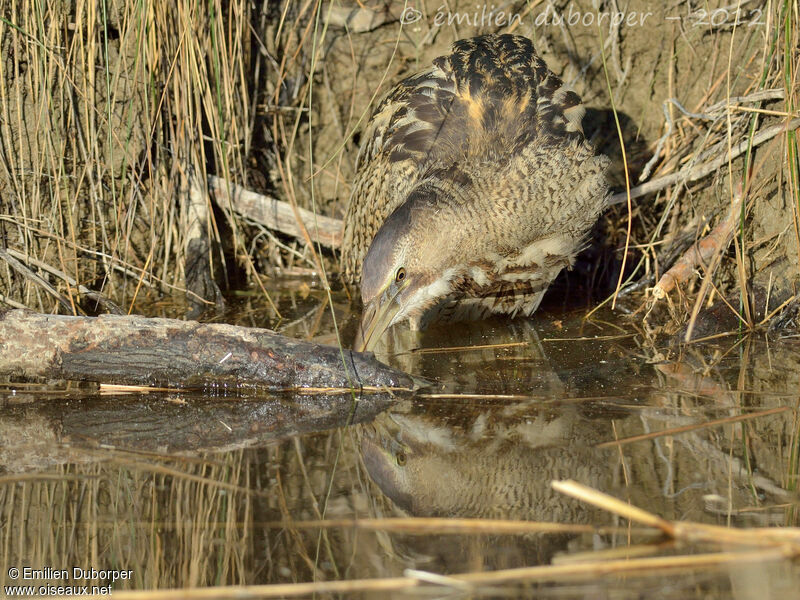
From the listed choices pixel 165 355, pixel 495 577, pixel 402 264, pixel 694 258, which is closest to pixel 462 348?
pixel 402 264

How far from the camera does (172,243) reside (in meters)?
5.08

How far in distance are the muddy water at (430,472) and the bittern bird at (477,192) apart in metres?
0.41

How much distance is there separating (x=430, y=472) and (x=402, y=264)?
132cm

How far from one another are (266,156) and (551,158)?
1962 millimetres

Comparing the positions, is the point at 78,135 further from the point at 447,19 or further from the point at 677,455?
the point at 677,455

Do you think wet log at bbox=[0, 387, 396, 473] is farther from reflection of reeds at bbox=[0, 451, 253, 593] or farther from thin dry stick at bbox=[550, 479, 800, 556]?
thin dry stick at bbox=[550, 479, 800, 556]

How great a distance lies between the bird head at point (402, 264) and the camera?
399 cm

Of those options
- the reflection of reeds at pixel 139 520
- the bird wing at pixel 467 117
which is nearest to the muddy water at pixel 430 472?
the reflection of reeds at pixel 139 520

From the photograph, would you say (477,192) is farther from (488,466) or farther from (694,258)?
(488,466)

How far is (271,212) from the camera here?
5.30 meters

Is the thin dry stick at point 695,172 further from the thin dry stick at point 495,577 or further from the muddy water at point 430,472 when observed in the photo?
the thin dry stick at point 495,577

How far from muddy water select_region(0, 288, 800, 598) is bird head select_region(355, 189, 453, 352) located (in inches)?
9.7

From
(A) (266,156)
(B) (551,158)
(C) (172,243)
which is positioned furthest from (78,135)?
(B) (551,158)

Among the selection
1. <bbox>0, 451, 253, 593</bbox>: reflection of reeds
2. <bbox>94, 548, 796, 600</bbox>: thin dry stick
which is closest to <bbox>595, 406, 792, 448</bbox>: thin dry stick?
<bbox>94, 548, 796, 600</bbox>: thin dry stick
